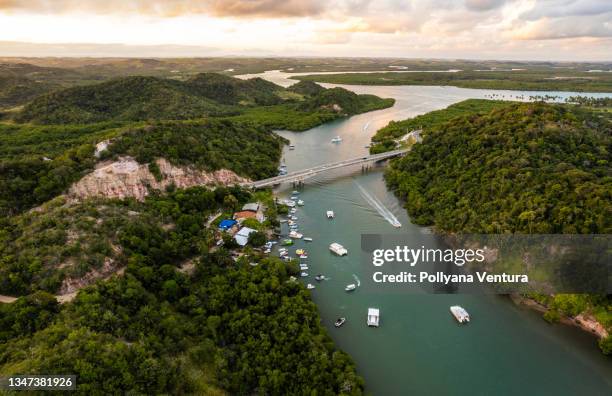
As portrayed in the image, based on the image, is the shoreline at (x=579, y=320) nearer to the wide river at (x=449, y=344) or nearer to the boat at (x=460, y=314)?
the wide river at (x=449, y=344)

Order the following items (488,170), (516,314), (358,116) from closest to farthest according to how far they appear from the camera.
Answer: (516,314) → (488,170) → (358,116)

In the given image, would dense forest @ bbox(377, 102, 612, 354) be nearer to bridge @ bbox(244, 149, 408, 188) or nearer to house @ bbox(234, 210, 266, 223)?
bridge @ bbox(244, 149, 408, 188)

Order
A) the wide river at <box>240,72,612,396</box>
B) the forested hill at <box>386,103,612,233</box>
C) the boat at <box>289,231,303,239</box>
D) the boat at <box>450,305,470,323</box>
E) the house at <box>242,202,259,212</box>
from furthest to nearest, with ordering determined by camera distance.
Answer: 1. the house at <box>242,202,259,212</box>
2. the boat at <box>289,231,303,239</box>
3. the forested hill at <box>386,103,612,233</box>
4. the boat at <box>450,305,470,323</box>
5. the wide river at <box>240,72,612,396</box>

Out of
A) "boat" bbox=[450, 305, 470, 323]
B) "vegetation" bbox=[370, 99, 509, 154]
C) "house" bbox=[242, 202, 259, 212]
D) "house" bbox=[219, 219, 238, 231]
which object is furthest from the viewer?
"vegetation" bbox=[370, 99, 509, 154]

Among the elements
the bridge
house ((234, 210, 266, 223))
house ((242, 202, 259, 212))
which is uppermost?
the bridge

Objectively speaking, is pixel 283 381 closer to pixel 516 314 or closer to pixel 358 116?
pixel 516 314

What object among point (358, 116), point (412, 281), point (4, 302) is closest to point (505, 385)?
point (412, 281)

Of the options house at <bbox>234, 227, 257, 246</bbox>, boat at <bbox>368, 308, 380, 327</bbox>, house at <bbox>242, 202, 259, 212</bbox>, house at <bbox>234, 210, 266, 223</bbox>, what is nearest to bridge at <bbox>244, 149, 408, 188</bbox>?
house at <bbox>242, 202, 259, 212</bbox>

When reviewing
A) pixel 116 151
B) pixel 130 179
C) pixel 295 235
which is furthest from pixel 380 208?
pixel 116 151
